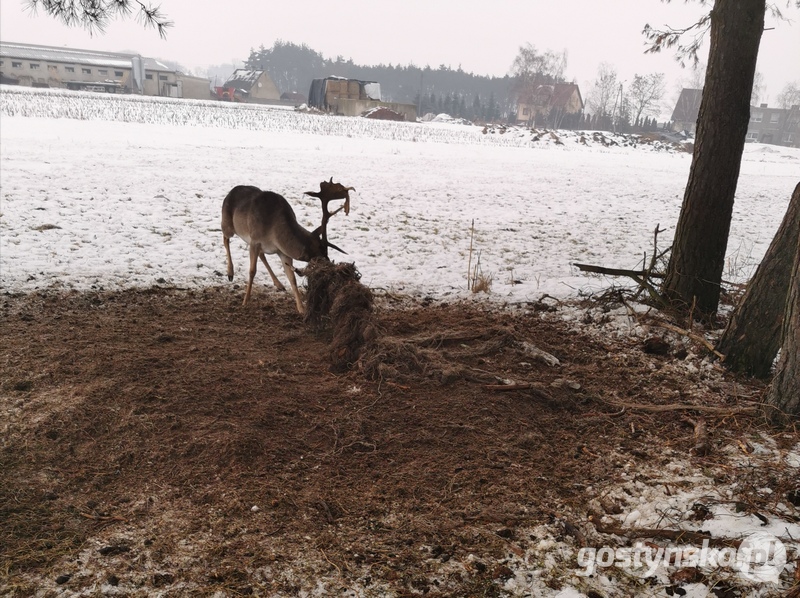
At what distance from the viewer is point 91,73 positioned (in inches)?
2854

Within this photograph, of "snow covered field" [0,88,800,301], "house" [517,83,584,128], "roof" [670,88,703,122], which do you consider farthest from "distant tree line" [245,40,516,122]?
"snow covered field" [0,88,800,301]

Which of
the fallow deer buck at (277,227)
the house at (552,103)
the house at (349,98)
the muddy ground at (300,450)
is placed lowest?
the muddy ground at (300,450)

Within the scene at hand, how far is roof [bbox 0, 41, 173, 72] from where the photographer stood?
230ft

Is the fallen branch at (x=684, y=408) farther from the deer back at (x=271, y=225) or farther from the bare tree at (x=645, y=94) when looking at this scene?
the bare tree at (x=645, y=94)

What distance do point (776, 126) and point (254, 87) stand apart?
219ft

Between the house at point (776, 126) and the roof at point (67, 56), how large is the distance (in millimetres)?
71771

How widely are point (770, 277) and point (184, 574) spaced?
163 inches

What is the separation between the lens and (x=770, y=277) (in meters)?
3.89

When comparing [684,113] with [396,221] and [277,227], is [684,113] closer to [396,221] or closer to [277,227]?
[396,221]

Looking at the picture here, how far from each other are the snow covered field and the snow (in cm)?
4

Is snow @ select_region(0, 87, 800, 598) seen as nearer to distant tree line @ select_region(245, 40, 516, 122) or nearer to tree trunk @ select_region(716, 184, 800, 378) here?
tree trunk @ select_region(716, 184, 800, 378)

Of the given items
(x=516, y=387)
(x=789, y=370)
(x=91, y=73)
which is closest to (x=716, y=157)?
(x=789, y=370)

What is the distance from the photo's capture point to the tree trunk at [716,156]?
181 inches

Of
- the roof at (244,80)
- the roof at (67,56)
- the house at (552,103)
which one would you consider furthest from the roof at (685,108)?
the roof at (67,56)
